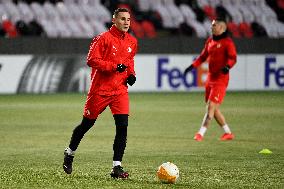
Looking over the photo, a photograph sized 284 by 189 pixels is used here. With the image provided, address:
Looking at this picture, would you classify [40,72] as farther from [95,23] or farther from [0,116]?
[0,116]

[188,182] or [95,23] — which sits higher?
[95,23]

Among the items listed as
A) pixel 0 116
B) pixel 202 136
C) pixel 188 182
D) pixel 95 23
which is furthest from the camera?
pixel 95 23

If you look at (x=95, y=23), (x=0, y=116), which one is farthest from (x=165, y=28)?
(x=0, y=116)

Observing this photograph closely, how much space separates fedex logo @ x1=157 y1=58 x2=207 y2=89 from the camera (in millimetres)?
30719

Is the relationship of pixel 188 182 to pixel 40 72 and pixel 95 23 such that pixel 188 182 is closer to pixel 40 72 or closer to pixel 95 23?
pixel 40 72

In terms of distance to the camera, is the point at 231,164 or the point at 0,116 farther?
the point at 0,116

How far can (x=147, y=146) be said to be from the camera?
1512cm

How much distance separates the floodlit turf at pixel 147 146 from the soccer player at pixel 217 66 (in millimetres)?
387

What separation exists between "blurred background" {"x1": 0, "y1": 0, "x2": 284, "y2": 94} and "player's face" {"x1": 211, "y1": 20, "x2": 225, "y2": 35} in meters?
13.3

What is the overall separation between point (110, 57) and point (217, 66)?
19.3ft

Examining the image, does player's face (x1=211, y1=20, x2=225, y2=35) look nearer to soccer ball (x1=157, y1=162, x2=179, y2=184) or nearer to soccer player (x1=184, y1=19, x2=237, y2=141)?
soccer player (x1=184, y1=19, x2=237, y2=141)

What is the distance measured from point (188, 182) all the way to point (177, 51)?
20.9m

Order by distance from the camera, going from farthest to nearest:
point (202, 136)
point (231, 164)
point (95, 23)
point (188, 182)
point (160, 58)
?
1. point (95, 23)
2. point (160, 58)
3. point (202, 136)
4. point (231, 164)
5. point (188, 182)

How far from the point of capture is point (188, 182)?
10539 mm
